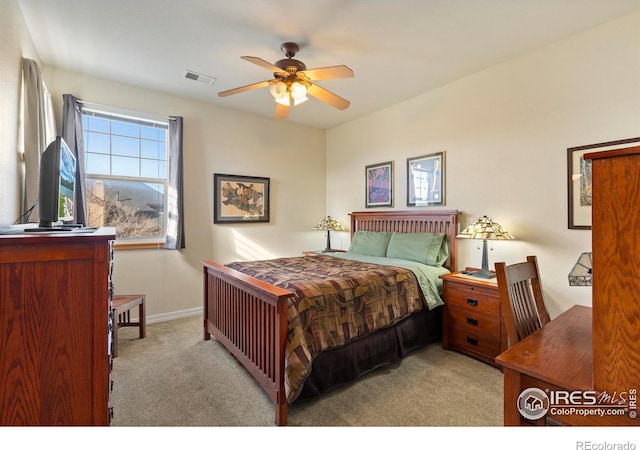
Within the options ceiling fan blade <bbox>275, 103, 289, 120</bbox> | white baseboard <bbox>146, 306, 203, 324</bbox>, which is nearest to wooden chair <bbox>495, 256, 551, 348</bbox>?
ceiling fan blade <bbox>275, 103, 289, 120</bbox>

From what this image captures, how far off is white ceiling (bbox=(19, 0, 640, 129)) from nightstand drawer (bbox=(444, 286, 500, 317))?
2.18 meters

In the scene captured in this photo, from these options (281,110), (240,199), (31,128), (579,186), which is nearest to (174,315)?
(240,199)

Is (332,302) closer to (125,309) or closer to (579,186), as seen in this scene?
(125,309)

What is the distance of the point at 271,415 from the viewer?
1.88m

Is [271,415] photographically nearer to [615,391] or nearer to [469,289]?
[615,391]

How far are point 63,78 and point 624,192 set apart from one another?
4.35m

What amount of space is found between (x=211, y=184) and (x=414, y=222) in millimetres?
2709

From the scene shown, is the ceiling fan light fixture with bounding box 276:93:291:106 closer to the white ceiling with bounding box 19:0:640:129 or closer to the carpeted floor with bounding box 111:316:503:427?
the white ceiling with bounding box 19:0:640:129

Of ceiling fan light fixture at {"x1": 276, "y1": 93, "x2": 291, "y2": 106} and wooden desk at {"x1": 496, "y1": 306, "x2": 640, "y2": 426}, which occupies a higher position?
ceiling fan light fixture at {"x1": 276, "y1": 93, "x2": 291, "y2": 106}

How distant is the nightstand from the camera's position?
97.7 inches

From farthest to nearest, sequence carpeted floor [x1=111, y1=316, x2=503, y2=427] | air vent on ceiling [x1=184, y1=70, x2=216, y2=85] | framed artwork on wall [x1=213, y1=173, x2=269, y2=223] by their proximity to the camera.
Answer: framed artwork on wall [x1=213, y1=173, x2=269, y2=223] < air vent on ceiling [x1=184, y1=70, x2=216, y2=85] < carpeted floor [x1=111, y1=316, x2=503, y2=427]

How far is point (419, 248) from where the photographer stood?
3.26 meters
